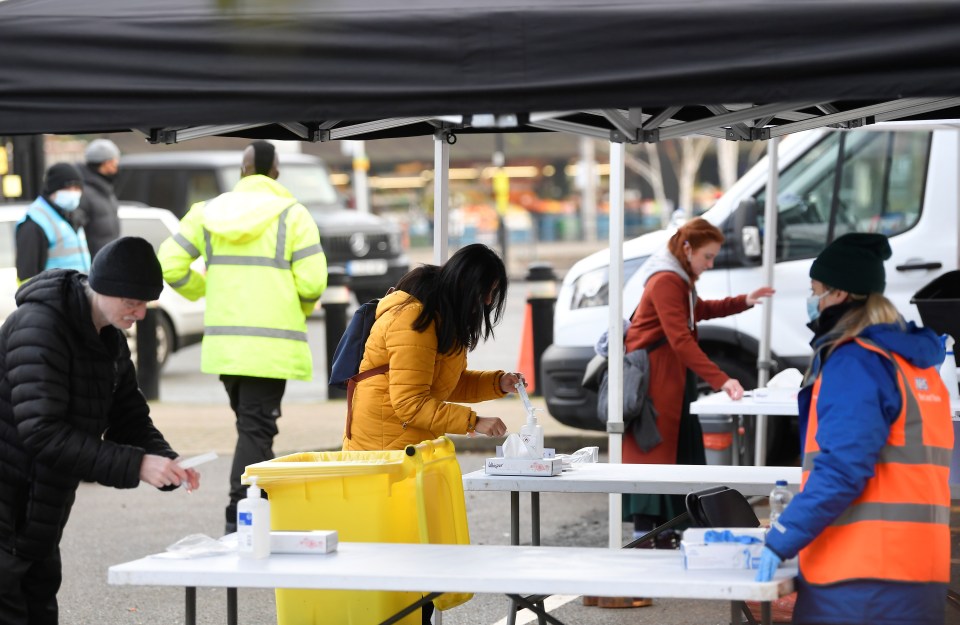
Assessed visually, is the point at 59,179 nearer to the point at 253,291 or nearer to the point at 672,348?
the point at 253,291

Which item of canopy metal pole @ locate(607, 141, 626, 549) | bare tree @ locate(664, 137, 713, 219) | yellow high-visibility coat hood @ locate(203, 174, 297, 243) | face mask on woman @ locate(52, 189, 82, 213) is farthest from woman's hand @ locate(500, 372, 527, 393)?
bare tree @ locate(664, 137, 713, 219)

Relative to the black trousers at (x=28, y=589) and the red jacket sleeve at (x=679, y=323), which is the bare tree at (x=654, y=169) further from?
the black trousers at (x=28, y=589)

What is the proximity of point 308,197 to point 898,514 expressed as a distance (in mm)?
17888

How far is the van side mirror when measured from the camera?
8945mm

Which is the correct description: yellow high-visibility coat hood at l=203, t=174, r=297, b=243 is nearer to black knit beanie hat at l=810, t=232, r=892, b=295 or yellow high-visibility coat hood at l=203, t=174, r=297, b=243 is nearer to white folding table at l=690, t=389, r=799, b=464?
white folding table at l=690, t=389, r=799, b=464

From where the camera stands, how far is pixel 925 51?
3289 millimetres

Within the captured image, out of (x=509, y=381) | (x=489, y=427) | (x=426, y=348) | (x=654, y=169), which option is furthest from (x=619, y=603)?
(x=654, y=169)

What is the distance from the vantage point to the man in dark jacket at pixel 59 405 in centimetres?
402

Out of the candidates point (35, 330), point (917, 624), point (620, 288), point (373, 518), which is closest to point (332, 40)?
point (35, 330)

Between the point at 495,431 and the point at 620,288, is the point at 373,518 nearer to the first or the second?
the point at 495,431

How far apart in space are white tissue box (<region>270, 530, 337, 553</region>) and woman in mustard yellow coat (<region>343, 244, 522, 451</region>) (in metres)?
0.97

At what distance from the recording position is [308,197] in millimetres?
20969

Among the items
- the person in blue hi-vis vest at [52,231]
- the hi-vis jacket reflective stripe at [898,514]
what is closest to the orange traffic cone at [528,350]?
the person in blue hi-vis vest at [52,231]

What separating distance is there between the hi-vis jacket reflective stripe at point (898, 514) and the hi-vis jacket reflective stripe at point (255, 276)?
3.95 metres
